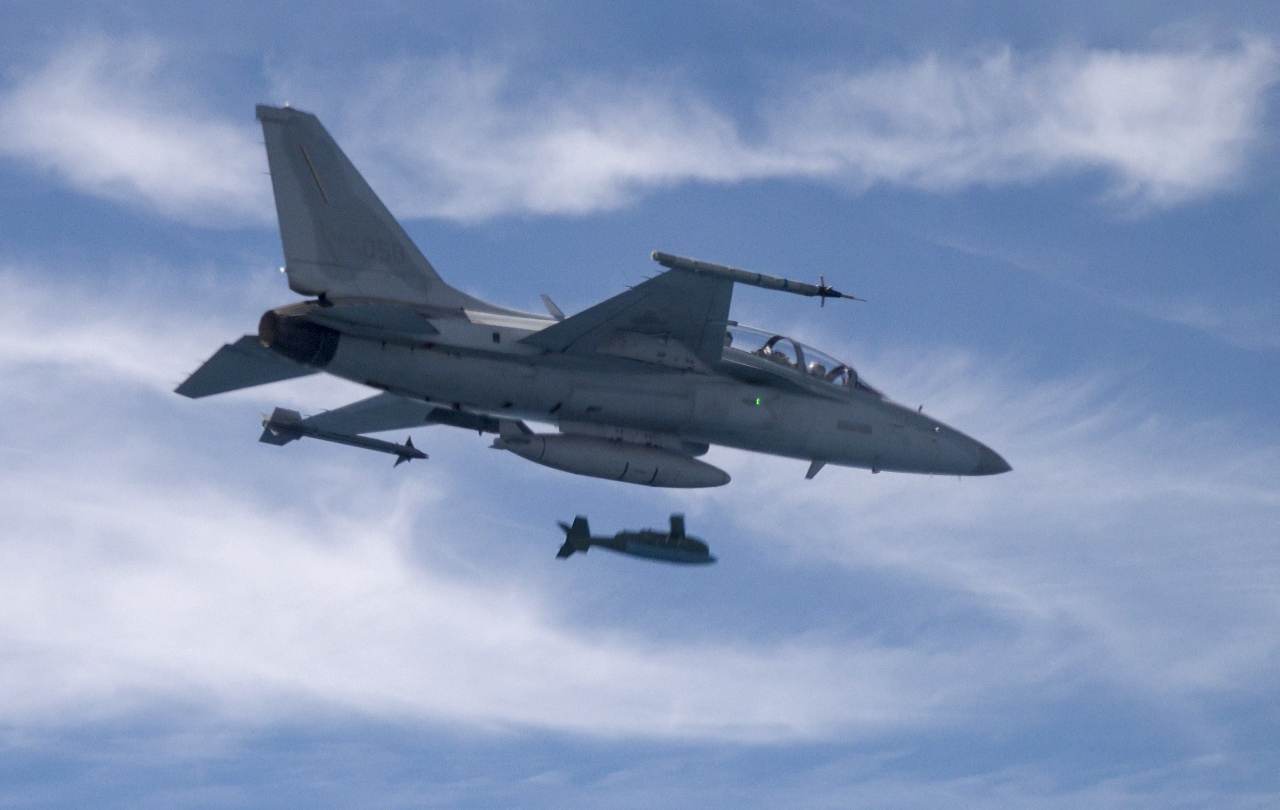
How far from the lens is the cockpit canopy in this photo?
3070 cm

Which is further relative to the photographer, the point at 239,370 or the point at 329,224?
the point at 239,370

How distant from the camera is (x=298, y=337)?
26.5 metres

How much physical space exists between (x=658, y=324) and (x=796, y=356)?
435 cm

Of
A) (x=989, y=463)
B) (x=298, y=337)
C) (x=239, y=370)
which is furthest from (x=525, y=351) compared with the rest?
(x=989, y=463)

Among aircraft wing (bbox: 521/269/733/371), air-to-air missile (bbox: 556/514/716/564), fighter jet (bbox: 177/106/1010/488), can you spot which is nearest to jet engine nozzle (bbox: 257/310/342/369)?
fighter jet (bbox: 177/106/1010/488)

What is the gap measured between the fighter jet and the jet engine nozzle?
3 centimetres

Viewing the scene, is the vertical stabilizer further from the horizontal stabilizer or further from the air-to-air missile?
the air-to-air missile

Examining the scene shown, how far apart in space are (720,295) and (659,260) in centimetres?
194

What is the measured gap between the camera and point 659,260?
84.2 ft

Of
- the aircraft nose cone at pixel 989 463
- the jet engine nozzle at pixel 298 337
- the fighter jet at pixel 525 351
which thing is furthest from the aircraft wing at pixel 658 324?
the aircraft nose cone at pixel 989 463

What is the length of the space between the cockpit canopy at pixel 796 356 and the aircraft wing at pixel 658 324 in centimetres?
181

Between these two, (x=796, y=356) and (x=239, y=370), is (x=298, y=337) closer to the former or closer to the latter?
(x=239, y=370)

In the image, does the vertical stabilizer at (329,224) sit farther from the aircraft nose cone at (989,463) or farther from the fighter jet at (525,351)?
the aircraft nose cone at (989,463)

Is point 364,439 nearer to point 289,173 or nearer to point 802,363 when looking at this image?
point 289,173
